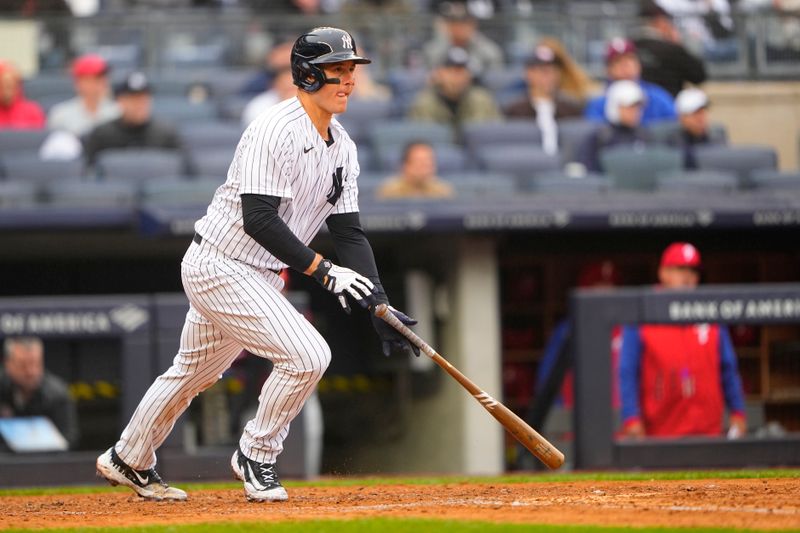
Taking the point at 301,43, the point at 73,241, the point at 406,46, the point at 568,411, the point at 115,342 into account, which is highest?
the point at 406,46

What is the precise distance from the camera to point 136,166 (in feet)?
31.9

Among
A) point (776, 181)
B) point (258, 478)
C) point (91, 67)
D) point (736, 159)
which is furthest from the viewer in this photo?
point (736, 159)

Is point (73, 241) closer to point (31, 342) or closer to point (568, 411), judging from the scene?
point (31, 342)

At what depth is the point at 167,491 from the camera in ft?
19.0

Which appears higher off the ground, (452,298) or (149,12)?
(149,12)

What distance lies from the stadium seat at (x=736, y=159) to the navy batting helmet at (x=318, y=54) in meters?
5.71

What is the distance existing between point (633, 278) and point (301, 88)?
504 cm

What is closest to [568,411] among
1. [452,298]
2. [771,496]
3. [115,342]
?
[452,298]

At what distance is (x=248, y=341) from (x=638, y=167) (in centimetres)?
547

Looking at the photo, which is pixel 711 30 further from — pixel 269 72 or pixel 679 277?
pixel 679 277

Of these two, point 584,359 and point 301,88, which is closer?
point 301,88

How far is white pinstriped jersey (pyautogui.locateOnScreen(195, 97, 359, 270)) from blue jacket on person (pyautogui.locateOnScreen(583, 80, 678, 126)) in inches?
229

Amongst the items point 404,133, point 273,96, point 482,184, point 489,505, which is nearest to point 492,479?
point 489,505

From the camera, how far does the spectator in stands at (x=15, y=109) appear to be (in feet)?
33.7
